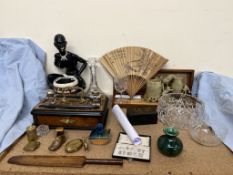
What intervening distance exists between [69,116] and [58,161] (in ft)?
0.62

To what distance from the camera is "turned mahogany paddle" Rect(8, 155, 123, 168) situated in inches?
22.4

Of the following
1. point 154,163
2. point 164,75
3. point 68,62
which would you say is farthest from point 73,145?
point 164,75

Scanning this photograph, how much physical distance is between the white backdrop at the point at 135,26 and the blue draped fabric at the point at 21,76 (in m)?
0.06

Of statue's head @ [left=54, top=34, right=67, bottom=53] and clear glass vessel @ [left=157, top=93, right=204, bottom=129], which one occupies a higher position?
statue's head @ [left=54, top=34, right=67, bottom=53]

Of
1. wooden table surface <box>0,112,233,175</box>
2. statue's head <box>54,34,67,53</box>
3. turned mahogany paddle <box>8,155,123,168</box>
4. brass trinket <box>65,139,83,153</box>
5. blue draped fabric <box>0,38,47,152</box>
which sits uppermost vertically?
statue's head <box>54,34,67,53</box>

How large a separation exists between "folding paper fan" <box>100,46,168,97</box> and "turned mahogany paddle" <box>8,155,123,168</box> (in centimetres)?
41

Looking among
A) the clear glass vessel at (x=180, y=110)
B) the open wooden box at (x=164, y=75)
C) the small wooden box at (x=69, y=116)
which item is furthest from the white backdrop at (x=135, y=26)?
the small wooden box at (x=69, y=116)

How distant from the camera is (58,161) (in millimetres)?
577

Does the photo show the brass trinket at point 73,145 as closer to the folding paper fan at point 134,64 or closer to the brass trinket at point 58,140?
the brass trinket at point 58,140

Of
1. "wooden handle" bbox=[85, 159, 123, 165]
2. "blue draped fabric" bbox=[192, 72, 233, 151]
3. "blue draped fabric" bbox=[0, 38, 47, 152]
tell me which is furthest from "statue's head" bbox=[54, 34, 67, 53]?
"blue draped fabric" bbox=[192, 72, 233, 151]

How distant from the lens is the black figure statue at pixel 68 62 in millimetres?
869

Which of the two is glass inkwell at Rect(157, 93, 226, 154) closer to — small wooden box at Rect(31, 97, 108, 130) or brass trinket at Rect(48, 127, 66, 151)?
small wooden box at Rect(31, 97, 108, 130)

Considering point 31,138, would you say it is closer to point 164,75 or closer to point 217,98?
point 164,75

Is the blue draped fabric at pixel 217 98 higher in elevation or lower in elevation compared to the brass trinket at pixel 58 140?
higher
